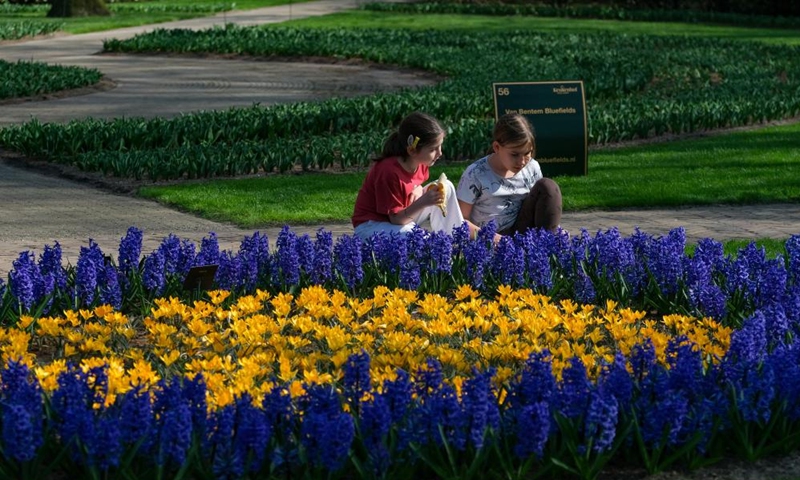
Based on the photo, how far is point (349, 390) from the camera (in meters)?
4.62

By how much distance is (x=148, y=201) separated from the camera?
10.5m

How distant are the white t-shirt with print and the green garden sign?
3.41 meters

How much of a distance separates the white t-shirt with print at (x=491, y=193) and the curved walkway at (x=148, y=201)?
53.8 inches

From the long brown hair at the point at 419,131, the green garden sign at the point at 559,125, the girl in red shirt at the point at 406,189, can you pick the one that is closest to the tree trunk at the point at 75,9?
the green garden sign at the point at 559,125

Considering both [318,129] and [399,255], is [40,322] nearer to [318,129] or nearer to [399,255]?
[399,255]

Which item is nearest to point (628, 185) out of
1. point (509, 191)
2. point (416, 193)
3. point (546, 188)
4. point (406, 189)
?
point (509, 191)

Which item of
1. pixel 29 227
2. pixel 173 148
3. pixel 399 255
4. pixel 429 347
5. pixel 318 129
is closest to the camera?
pixel 429 347

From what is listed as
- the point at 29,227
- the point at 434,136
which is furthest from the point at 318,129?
the point at 434,136

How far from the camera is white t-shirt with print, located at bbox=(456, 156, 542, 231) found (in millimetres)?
7969

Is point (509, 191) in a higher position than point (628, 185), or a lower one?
higher

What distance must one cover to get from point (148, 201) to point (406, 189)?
145 inches

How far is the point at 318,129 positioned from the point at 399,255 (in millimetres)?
7306

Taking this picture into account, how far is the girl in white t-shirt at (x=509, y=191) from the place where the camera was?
7730 millimetres

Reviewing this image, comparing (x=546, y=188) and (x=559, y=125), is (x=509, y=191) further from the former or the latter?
(x=559, y=125)
